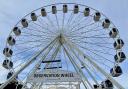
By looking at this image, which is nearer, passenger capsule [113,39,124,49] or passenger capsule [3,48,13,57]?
passenger capsule [113,39,124,49]

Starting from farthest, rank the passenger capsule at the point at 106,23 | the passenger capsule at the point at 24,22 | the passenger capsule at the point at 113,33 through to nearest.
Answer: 1. the passenger capsule at the point at 24,22
2. the passenger capsule at the point at 106,23
3. the passenger capsule at the point at 113,33

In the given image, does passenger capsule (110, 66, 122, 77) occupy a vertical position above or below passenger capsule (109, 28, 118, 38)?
below

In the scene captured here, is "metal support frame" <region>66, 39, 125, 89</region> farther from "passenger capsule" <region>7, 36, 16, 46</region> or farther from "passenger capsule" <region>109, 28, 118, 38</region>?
"passenger capsule" <region>7, 36, 16, 46</region>

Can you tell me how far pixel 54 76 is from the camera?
136ft

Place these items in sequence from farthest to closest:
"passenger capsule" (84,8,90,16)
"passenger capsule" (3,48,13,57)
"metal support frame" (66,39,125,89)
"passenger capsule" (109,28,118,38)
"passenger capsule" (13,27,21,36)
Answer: "passenger capsule" (84,8,90,16)
"passenger capsule" (13,27,21,36)
"passenger capsule" (3,48,13,57)
"passenger capsule" (109,28,118,38)
"metal support frame" (66,39,125,89)

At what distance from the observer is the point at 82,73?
40000 millimetres

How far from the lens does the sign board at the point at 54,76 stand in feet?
135

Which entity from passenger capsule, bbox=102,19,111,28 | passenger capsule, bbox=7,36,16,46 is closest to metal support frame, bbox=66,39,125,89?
passenger capsule, bbox=102,19,111,28

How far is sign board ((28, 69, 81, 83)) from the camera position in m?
41.1

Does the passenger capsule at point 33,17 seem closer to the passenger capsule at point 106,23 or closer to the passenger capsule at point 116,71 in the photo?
the passenger capsule at point 106,23

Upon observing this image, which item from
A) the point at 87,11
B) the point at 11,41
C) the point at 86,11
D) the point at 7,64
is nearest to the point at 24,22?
the point at 11,41

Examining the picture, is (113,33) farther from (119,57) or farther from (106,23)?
(119,57)

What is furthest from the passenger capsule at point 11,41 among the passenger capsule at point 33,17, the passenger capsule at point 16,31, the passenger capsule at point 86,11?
the passenger capsule at point 86,11

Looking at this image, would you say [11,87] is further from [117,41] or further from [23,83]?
[117,41]
